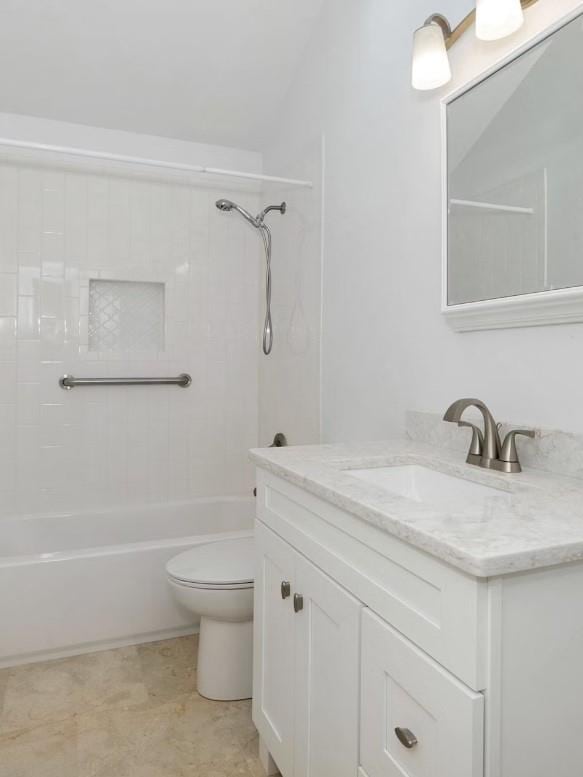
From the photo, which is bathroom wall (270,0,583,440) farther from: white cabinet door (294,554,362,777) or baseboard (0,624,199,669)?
baseboard (0,624,199,669)

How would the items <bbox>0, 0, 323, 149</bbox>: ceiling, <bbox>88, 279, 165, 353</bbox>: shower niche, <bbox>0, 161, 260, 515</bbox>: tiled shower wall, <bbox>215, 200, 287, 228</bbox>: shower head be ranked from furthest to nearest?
<bbox>88, 279, 165, 353</bbox>: shower niche
<bbox>0, 161, 260, 515</bbox>: tiled shower wall
<bbox>215, 200, 287, 228</bbox>: shower head
<bbox>0, 0, 323, 149</bbox>: ceiling

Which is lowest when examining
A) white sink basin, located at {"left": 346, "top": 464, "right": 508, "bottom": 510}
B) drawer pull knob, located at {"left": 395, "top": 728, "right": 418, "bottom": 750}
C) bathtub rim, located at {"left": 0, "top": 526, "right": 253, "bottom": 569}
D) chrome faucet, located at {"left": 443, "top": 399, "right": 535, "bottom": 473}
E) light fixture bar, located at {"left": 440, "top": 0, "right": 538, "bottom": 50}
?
bathtub rim, located at {"left": 0, "top": 526, "right": 253, "bottom": 569}

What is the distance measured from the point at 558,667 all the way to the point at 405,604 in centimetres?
21

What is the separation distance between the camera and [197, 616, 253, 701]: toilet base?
1785 millimetres

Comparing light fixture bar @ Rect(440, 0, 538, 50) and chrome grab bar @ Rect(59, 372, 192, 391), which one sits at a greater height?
light fixture bar @ Rect(440, 0, 538, 50)

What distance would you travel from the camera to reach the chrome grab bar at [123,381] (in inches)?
105

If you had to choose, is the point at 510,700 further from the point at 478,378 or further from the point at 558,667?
the point at 478,378

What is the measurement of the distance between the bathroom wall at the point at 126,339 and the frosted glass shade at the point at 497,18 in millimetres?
1936

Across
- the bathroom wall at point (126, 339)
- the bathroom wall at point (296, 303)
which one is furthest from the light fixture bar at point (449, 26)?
the bathroom wall at point (126, 339)

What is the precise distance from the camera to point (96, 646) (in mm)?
2117

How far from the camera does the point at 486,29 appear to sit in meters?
1.21

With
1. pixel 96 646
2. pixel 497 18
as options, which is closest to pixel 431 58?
pixel 497 18

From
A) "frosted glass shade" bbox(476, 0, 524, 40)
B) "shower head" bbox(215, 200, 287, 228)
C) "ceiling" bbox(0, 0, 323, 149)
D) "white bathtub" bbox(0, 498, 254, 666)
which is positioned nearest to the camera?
"frosted glass shade" bbox(476, 0, 524, 40)

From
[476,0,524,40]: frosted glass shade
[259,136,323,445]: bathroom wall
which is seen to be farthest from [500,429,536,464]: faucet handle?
[259,136,323,445]: bathroom wall
